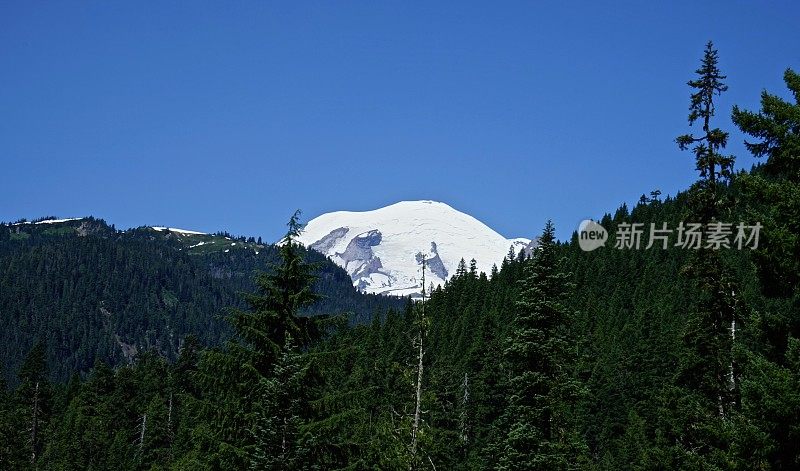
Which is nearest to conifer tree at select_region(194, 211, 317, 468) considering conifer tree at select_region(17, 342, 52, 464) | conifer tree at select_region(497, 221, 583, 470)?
conifer tree at select_region(497, 221, 583, 470)

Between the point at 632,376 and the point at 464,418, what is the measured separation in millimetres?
18795

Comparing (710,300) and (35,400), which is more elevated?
(710,300)

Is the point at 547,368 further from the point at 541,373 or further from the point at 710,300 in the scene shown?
the point at 710,300

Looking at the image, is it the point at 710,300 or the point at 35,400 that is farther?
the point at 35,400

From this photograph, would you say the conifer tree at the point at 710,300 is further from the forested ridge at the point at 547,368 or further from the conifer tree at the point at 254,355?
the conifer tree at the point at 254,355

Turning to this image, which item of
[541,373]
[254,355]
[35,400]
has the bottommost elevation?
[35,400]

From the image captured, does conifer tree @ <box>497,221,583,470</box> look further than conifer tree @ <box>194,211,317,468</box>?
Yes

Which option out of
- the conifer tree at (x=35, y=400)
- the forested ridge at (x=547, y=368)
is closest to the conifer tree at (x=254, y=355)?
the forested ridge at (x=547, y=368)

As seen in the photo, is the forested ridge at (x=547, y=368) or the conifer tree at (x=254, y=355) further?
the conifer tree at (x=254, y=355)

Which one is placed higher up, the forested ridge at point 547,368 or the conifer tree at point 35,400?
the forested ridge at point 547,368

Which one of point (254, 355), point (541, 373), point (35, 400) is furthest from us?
point (35, 400)

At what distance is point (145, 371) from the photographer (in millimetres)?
89500

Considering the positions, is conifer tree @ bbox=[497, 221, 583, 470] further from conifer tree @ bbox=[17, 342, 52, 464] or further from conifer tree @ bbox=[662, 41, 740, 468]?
conifer tree @ bbox=[17, 342, 52, 464]

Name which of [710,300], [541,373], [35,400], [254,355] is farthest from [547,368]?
[35,400]
